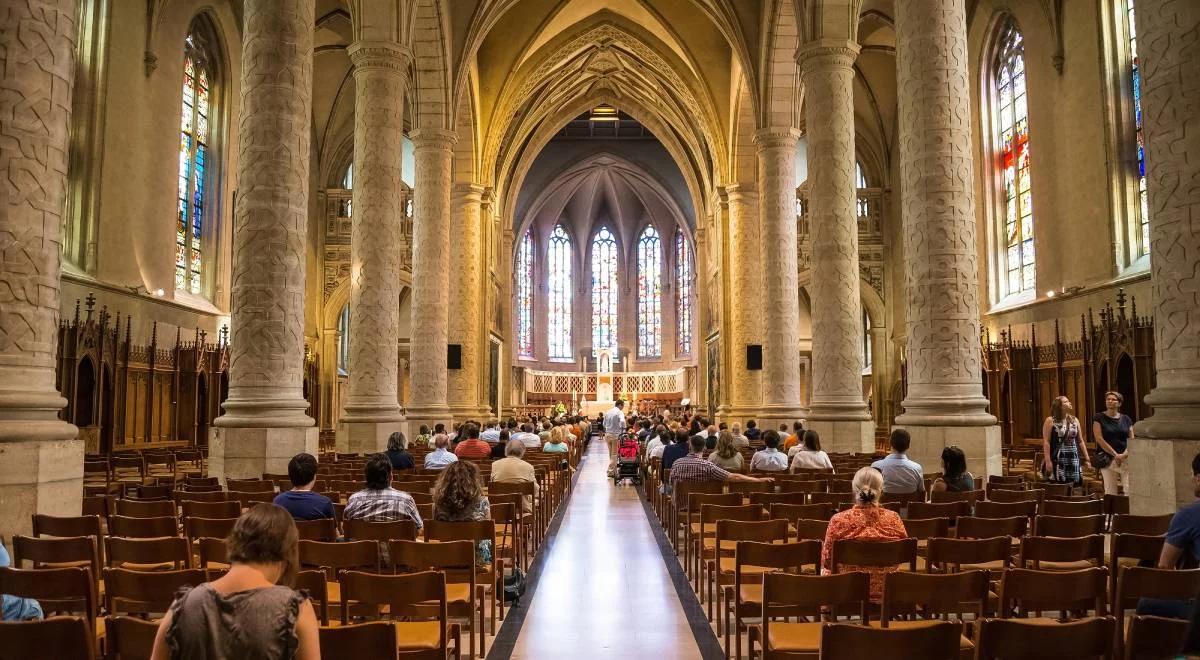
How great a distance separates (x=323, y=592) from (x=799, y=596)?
2210mm

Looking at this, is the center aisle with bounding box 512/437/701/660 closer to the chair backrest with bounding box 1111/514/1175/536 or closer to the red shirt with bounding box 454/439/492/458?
the red shirt with bounding box 454/439/492/458

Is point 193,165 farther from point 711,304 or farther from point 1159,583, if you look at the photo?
point 1159,583

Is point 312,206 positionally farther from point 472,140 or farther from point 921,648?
point 921,648

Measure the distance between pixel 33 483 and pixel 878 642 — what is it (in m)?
5.63

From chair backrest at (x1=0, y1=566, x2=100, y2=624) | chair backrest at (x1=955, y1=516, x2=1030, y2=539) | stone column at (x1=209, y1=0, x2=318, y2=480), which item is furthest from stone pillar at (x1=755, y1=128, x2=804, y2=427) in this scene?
chair backrest at (x1=0, y1=566, x2=100, y2=624)

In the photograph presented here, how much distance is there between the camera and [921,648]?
300 centimetres

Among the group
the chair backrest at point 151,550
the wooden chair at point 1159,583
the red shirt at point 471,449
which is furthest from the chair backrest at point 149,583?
the red shirt at point 471,449

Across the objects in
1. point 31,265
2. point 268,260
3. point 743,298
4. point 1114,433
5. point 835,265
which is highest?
point 743,298

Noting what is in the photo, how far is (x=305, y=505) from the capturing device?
18.2ft

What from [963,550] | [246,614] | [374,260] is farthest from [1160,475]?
[374,260]

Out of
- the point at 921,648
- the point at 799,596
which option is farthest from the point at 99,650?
the point at 921,648

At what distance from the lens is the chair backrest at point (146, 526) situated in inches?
225

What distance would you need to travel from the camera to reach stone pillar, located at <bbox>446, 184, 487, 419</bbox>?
25.5 m

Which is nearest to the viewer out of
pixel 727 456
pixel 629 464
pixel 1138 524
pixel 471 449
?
pixel 1138 524
